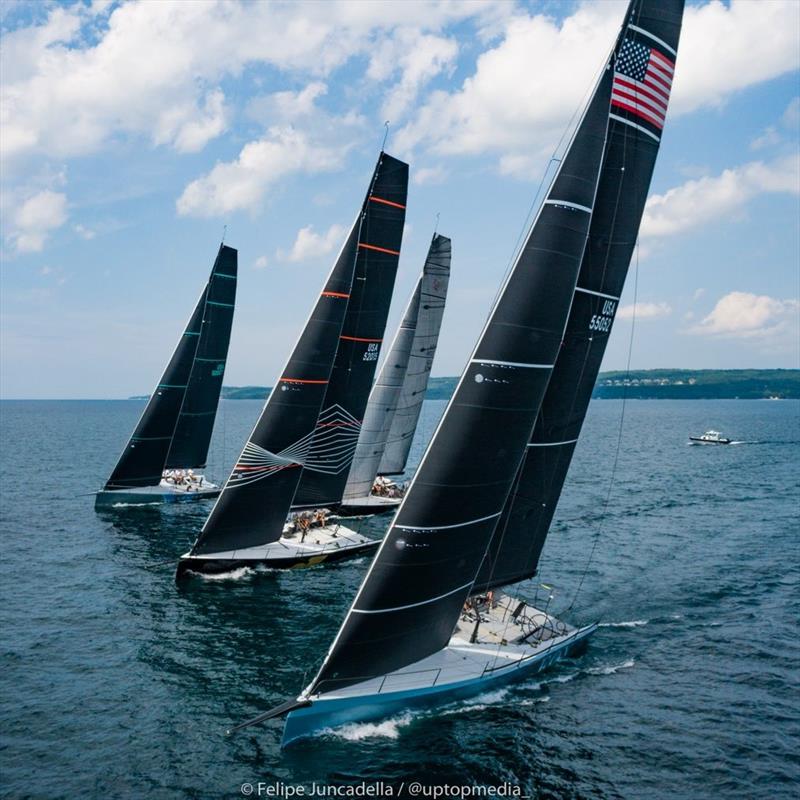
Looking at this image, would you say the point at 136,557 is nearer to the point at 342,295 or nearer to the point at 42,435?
the point at 342,295

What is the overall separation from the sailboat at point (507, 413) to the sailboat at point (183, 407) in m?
33.6

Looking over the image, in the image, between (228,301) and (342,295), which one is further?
(228,301)

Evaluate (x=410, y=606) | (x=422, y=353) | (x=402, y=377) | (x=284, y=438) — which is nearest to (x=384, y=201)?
(x=422, y=353)

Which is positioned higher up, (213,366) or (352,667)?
(213,366)

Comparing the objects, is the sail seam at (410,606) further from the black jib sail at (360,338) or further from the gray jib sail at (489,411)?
the black jib sail at (360,338)

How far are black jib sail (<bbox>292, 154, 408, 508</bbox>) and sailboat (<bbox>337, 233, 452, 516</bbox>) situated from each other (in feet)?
15.4

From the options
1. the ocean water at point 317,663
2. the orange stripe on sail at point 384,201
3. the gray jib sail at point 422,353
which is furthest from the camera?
the gray jib sail at point 422,353

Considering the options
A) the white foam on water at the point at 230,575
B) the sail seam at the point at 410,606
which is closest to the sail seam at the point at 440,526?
the sail seam at the point at 410,606

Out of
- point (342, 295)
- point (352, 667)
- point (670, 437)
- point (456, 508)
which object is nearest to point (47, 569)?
point (342, 295)

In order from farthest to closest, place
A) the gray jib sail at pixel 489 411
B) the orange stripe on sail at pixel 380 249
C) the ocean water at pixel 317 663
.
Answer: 1. the orange stripe on sail at pixel 380 249
2. the gray jib sail at pixel 489 411
3. the ocean water at pixel 317 663

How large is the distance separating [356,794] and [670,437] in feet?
406

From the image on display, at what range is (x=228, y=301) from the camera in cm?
5069

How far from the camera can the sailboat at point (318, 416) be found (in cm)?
3362

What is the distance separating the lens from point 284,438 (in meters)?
34.4
